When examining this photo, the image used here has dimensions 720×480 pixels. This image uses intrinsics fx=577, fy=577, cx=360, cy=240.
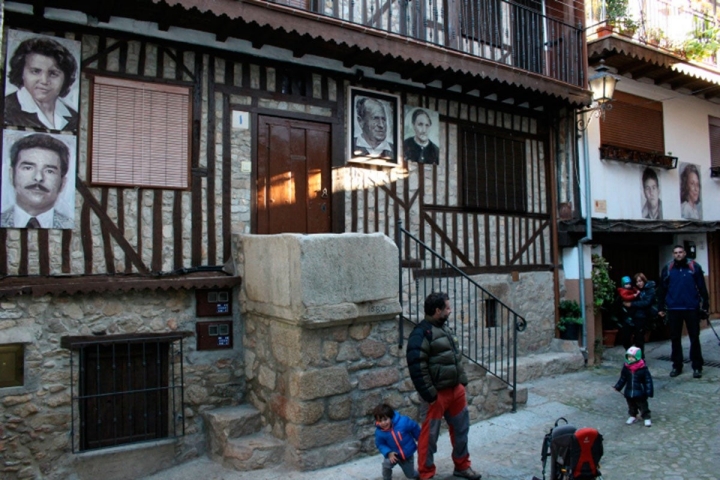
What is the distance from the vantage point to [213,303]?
Answer: 20.9ft

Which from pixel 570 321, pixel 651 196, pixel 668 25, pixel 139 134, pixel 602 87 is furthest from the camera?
pixel 668 25

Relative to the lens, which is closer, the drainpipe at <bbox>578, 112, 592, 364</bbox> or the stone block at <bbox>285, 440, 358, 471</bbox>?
the stone block at <bbox>285, 440, 358, 471</bbox>

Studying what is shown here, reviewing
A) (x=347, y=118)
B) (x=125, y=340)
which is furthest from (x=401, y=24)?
(x=125, y=340)

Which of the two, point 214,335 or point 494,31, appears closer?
point 214,335

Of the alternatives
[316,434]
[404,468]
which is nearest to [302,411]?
[316,434]

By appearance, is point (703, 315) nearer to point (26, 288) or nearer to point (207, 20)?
point (207, 20)

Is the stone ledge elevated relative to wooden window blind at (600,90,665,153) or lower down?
lower down

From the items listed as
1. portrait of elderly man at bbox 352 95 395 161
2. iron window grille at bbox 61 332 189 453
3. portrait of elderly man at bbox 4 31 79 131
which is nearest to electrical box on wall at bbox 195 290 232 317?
iron window grille at bbox 61 332 189 453

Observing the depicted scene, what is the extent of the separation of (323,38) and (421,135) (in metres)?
2.30

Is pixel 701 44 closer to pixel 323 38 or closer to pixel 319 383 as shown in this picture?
pixel 323 38

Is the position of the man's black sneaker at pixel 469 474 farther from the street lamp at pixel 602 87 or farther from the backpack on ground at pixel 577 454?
the street lamp at pixel 602 87

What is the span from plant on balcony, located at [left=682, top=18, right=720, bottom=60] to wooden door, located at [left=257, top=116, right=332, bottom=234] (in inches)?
299

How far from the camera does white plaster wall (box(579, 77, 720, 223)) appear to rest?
389 inches

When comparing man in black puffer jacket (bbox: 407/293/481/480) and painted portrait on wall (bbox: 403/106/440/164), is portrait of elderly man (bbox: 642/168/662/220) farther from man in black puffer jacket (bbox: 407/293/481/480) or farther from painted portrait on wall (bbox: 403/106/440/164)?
man in black puffer jacket (bbox: 407/293/481/480)
